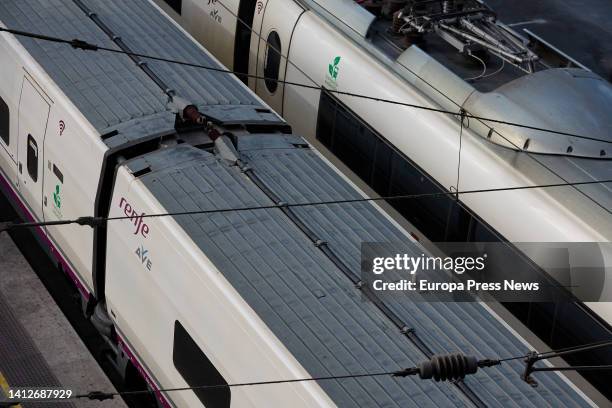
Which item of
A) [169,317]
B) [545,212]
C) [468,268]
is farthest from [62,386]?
[545,212]

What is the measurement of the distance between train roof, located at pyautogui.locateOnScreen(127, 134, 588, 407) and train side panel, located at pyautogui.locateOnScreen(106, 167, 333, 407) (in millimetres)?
144

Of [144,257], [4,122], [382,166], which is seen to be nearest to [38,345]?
[4,122]

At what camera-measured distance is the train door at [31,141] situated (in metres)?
15.4

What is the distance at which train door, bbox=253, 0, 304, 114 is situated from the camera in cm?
1781

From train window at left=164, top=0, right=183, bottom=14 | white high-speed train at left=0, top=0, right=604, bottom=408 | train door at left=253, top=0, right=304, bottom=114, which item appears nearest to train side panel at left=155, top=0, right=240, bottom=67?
train window at left=164, top=0, right=183, bottom=14

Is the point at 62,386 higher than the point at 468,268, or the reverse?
the point at 468,268

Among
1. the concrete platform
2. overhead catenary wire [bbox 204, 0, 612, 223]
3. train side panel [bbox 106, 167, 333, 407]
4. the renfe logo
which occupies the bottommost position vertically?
the concrete platform

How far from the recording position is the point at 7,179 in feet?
56.4

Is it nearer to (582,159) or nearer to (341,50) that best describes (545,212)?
(582,159)

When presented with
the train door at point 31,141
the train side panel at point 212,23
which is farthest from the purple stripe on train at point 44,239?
the train side panel at point 212,23

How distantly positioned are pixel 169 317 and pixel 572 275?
4.61 metres

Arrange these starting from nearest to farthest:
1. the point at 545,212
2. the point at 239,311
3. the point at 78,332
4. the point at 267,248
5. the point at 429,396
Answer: the point at 429,396, the point at 239,311, the point at 267,248, the point at 545,212, the point at 78,332

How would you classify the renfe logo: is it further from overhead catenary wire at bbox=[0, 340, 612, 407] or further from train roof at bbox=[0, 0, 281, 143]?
overhead catenary wire at bbox=[0, 340, 612, 407]

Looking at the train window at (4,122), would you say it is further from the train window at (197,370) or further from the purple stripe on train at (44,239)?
the train window at (197,370)
